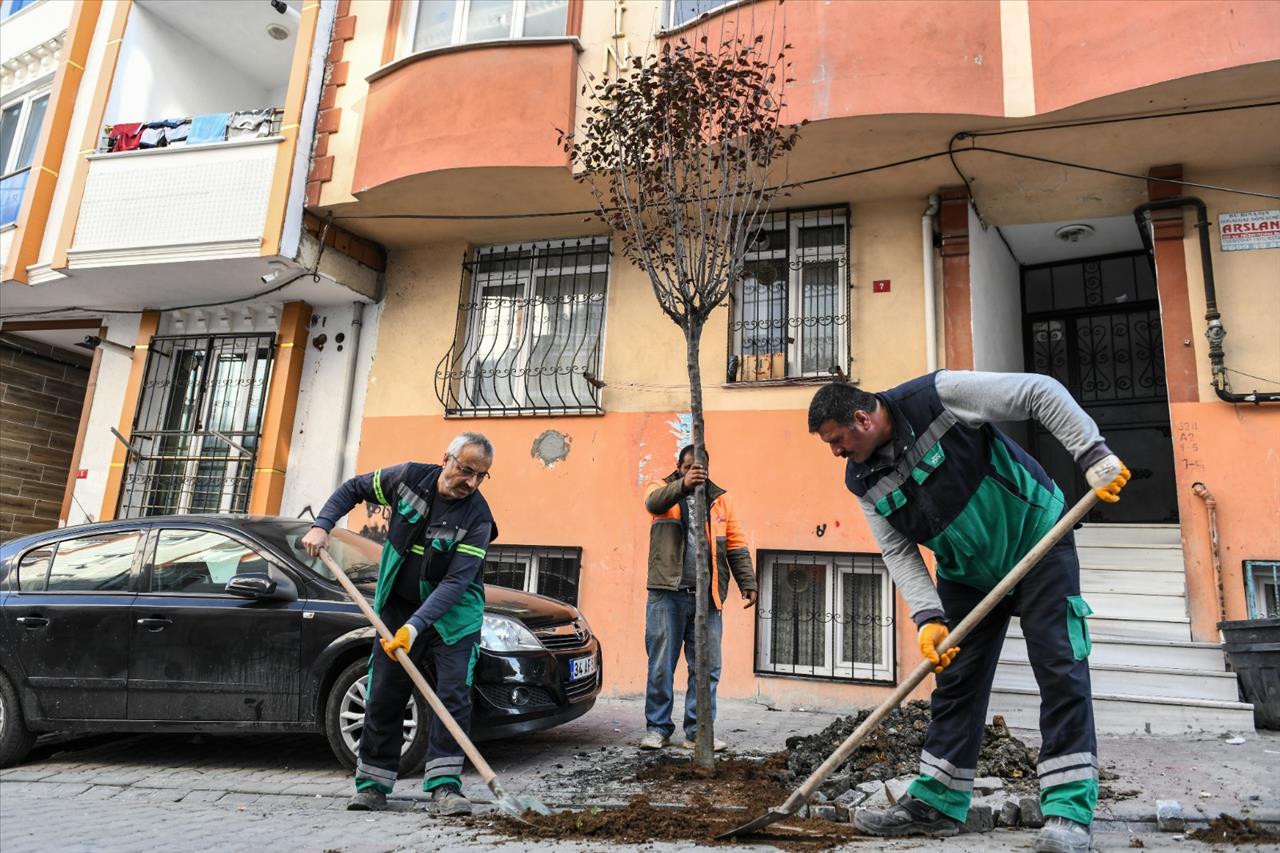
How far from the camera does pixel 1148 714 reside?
6113mm

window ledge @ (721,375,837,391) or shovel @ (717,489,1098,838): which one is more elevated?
window ledge @ (721,375,837,391)

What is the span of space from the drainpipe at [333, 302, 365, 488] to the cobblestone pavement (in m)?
3.82

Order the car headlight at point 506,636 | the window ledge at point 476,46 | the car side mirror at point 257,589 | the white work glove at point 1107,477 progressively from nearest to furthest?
the white work glove at point 1107,477, the car headlight at point 506,636, the car side mirror at point 257,589, the window ledge at point 476,46

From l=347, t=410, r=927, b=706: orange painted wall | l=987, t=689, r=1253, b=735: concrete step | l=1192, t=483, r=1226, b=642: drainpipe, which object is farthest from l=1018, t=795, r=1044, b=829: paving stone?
l=1192, t=483, r=1226, b=642: drainpipe

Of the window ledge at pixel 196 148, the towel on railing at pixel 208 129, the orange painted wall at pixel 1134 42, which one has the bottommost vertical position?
the orange painted wall at pixel 1134 42

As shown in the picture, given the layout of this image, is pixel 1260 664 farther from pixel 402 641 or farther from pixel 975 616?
pixel 402 641

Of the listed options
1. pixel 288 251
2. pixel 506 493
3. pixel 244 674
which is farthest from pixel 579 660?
pixel 288 251

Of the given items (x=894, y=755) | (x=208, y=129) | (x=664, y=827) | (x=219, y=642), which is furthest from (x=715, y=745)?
(x=208, y=129)

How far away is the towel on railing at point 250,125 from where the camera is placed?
31.7 feet

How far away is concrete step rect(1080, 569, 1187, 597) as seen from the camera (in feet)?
23.5

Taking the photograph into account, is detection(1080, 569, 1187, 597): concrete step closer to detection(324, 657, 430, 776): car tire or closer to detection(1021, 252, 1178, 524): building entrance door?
detection(1021, 252, 1178, 524): building entrance door

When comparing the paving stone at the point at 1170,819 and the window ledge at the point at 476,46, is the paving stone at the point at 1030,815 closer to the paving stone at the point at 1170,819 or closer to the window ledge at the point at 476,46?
the paving stone at the point at 1170,819

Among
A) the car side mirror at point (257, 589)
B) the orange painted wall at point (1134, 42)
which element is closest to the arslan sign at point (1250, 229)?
the orange painted wall at point (1134, 42)

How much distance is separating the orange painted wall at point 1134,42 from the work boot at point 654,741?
5.58m
